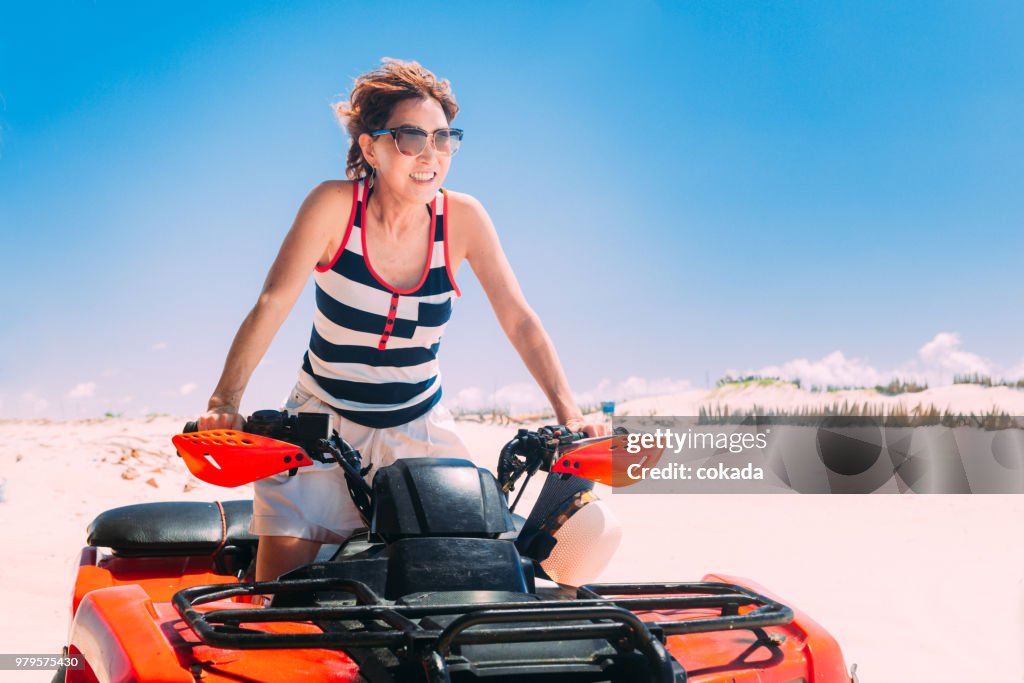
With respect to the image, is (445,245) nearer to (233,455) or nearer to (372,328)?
(372,328)

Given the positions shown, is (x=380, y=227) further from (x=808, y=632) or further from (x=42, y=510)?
(x=42, y=510)

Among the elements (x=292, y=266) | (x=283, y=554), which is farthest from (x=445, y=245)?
(x=283, y=554)

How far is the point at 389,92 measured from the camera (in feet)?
10.00

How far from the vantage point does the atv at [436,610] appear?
1.56 m

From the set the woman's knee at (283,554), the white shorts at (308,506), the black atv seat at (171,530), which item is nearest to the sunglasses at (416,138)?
the white shorts at (308,506)

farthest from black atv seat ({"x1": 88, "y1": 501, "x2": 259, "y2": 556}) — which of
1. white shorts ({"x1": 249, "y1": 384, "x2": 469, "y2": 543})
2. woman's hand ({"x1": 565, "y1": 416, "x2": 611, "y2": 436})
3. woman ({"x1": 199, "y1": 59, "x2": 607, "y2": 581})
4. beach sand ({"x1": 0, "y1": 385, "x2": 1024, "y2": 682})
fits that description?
beach sand ({"x1": 0, "y1": 385, "x2": 1024, "y2": 682})

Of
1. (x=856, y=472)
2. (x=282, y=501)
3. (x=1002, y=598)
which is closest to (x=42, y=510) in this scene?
(x=282, y=501)

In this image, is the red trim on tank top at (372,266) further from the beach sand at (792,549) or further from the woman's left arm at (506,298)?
the beach sand at (792,549)

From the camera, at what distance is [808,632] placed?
195 centimetres

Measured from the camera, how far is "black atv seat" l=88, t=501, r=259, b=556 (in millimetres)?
3170

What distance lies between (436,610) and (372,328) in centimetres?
158

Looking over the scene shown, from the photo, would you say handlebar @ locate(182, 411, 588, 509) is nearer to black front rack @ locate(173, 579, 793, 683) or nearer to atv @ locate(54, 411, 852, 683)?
atv @ locate(54, 411, 852, 683)

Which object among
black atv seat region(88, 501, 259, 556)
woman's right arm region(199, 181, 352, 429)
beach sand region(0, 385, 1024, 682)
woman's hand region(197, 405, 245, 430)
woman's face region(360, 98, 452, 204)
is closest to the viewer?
woman's hand region(197, 405, 245, 430)

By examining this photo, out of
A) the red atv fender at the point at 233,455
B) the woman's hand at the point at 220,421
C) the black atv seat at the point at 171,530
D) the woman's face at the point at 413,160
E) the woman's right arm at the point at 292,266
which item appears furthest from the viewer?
the black atv seat at the point at 171,530
